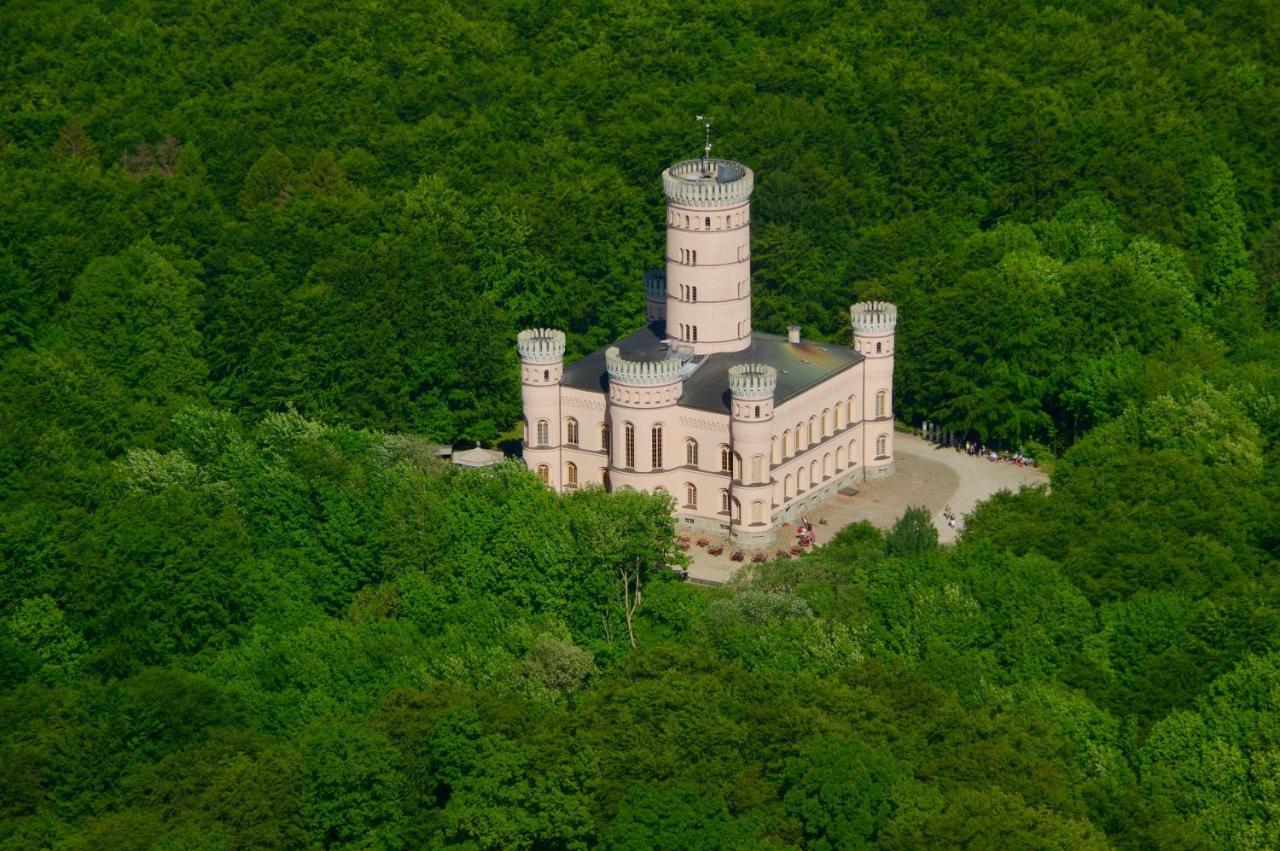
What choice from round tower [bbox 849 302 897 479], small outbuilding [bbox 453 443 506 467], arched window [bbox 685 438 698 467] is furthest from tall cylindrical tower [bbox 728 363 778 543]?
small outbuilding [bbox 453 443 506 467]

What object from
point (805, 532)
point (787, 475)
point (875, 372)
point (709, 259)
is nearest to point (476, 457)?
point (709, 259)

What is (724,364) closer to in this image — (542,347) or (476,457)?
(542,347)

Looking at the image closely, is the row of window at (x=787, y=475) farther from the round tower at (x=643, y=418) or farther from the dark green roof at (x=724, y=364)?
the dark green roof at (x=724, y=364)

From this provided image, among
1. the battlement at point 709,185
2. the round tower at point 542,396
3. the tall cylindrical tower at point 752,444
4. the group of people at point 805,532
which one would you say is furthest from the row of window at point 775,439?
the battlement at point 709,185

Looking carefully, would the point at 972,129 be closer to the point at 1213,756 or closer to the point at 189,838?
the point at 1213,756

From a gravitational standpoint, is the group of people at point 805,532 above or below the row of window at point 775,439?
below

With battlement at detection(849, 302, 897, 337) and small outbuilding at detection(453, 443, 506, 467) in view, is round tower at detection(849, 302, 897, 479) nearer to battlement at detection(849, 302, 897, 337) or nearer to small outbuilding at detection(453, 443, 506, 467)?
battlement at detection(849, 302, 897, 337)

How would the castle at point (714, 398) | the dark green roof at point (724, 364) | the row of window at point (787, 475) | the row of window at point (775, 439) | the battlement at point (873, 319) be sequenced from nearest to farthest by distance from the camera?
the castle at point (714, 398) → the row of window at point (787, 475) → the row of window at point (775, 439) → the dark green roof at point (724, 364) → the battlement at point (873, 319)
